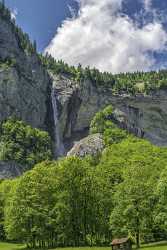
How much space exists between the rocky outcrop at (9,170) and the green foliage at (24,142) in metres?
4.88

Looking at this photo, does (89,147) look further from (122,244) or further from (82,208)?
(122,244)

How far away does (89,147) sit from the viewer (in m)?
166

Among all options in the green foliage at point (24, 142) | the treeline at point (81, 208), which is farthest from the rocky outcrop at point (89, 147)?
the treeline at point (81, 208)

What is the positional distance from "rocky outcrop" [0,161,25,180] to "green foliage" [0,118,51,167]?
16.0 ft

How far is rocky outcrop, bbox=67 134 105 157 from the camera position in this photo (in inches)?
6437

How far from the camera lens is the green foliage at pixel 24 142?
6368 inches

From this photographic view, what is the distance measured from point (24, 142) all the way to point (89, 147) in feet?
78.4

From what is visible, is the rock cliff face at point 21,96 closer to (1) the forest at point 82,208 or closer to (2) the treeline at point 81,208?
(1) the forest at point 82,208

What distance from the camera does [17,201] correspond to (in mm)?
80062

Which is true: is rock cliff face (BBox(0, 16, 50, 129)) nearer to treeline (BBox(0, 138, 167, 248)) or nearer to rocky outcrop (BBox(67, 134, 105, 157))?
rocky outcrop (BBox(67, 134, 105, 157))

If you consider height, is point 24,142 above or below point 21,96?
below

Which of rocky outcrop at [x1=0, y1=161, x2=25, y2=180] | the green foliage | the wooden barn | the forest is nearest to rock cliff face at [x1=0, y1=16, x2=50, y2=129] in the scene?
the green foliage

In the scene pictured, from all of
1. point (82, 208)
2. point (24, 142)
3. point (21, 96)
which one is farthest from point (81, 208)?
point (21, 96)

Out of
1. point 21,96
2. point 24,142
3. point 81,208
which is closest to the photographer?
point 81,208
